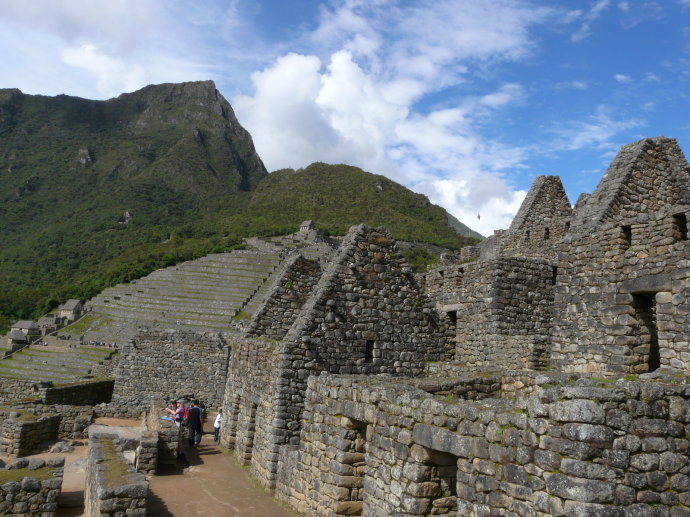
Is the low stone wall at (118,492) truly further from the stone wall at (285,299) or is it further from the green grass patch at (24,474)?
the stone wall at (285,299)

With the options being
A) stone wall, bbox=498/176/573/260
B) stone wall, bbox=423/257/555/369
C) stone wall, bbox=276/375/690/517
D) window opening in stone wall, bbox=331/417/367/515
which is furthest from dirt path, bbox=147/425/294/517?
stone wall, bbox=498/176/573/260

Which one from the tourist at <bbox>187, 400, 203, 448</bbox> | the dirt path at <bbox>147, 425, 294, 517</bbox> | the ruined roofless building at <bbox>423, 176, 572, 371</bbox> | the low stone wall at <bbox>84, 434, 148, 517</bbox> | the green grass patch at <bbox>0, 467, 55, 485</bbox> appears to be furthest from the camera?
the tourist at <bbox>187, 400, 203, 448</bbox>

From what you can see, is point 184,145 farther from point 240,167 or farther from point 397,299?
point 397,299

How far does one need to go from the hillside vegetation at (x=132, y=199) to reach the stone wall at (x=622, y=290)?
202ft

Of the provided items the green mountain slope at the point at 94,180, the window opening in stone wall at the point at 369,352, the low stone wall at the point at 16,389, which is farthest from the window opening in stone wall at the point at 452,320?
the green mountain slope at the point at 94,180

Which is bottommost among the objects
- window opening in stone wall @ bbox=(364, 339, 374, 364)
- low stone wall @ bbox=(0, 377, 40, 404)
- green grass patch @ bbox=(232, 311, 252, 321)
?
low stone wall @ bbox=(0, 377, 40, 404)

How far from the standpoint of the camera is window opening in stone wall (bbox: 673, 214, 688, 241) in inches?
218

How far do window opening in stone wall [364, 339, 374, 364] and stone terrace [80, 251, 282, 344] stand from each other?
29173mm

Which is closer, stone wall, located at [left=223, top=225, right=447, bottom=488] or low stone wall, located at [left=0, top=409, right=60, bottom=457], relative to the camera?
stone wall, located at [left=223, top=225, right=447, bottom=488]

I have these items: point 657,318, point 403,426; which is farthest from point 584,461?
point 657,318

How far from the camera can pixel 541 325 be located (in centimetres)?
834

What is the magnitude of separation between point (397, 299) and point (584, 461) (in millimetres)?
5841

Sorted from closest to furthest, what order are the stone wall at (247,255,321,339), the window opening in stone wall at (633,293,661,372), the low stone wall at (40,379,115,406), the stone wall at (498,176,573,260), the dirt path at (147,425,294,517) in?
the window opening in stone wall at (633,293,661,372) < the dirt path at (147,425,294,517) < the stone wall at (498,176,573,260) < the stone wall at (247,255,321,339) < the low stone wall at (40,379,115,406)

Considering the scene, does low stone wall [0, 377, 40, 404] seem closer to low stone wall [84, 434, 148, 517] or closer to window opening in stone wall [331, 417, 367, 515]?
low stone wall [84, 434, 148, 517]
